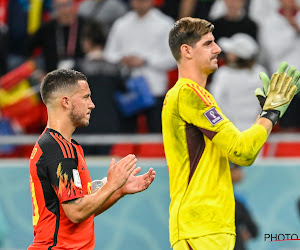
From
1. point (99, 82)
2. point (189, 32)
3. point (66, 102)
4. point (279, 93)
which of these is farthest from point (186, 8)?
point (66, 102)

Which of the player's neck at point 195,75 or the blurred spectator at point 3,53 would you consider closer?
the player's neck at point 195,75

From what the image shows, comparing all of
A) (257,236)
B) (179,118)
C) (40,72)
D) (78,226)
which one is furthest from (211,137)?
(40,72)

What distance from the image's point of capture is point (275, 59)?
9141mm

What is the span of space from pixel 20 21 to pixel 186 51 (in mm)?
5961

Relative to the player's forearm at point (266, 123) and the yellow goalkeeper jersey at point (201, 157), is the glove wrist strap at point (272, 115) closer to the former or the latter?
the player's forearm at point (266, 123)

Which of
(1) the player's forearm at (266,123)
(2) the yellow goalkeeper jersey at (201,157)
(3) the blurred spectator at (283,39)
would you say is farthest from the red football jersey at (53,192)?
(3) the blurred spectator at (283,39)

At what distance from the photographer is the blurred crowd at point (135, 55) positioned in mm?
8719

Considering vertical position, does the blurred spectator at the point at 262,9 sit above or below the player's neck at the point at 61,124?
above


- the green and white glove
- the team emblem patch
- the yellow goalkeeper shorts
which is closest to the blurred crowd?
the green and white glove

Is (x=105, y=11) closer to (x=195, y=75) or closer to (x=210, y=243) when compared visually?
(x=195, y=75)

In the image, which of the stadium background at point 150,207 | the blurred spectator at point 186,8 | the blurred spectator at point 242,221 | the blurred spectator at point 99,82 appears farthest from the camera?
the blurred spectator at point 186,8

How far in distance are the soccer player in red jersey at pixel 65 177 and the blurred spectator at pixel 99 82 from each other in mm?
4178

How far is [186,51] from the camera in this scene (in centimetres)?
488

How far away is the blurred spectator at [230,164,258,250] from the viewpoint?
24.7 feet
